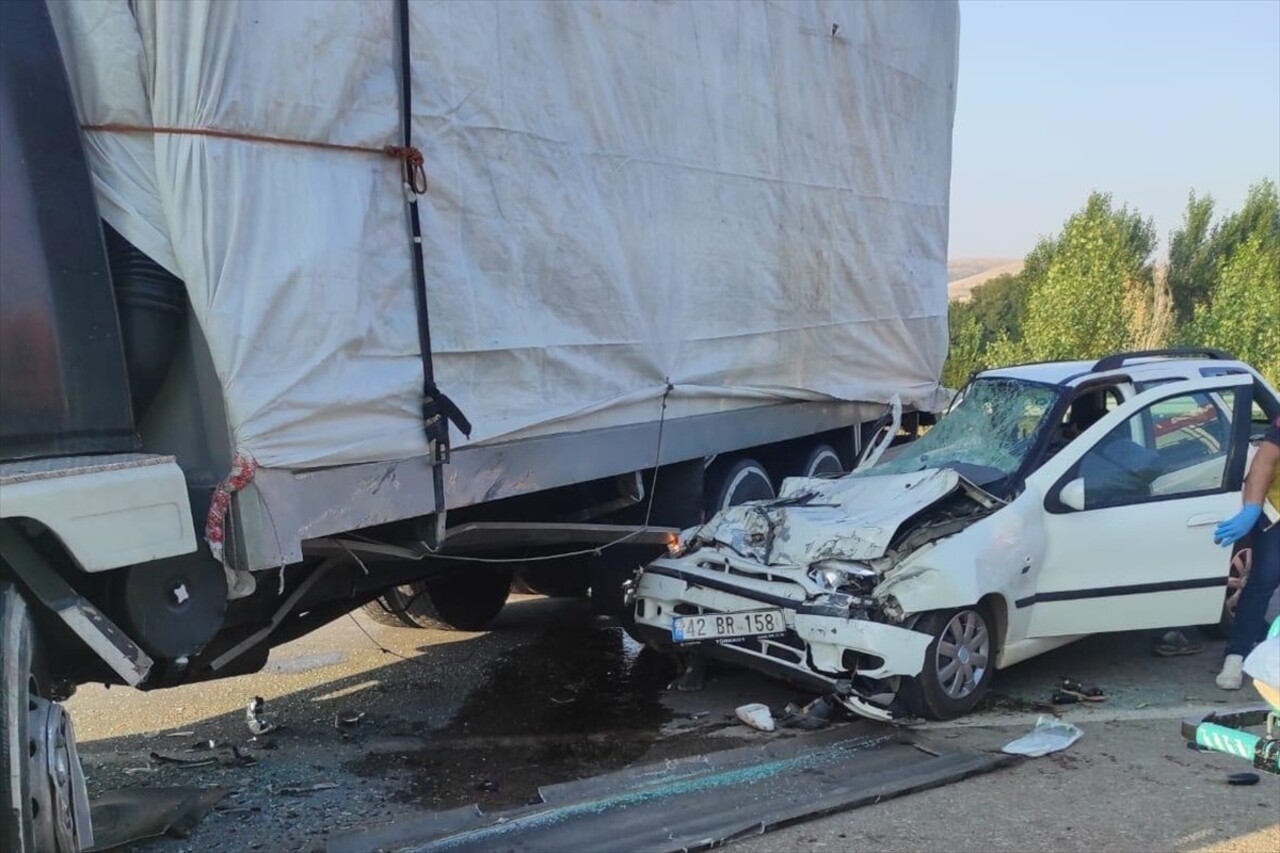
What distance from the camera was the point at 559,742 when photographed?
5.13m

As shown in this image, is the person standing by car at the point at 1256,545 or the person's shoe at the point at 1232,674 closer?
the person standing by car at the point at 1256,545

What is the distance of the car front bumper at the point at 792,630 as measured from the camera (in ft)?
15.5

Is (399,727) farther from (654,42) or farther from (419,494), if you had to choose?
(654,42)

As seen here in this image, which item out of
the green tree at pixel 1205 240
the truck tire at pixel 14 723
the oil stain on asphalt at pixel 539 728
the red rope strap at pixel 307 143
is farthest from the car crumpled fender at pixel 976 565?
the green tree at pixel 1205 240

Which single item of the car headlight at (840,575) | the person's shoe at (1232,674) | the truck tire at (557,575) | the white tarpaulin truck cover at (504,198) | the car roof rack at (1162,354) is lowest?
the person's shoe at (1232,674)

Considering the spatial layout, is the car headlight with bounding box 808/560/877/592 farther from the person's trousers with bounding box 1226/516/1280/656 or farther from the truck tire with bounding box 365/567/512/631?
the truck tire with bounding box 365/567/512/631

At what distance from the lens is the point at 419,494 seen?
158 inches

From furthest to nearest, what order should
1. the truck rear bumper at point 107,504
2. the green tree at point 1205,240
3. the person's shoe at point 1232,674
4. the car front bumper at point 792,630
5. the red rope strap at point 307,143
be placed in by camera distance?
the green tree at point 1205,240 < the person's shoe at point 1232,674 < the car front bumper at point 792,630 < the red rope strap at point 307,143 < the truck rear bumper at point 107,504

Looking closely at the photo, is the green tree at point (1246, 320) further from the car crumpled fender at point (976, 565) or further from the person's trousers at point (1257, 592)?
the car crumpled fender at point (976, 565)

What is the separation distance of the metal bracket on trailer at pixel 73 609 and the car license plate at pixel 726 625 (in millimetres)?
2525

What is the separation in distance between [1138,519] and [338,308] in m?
4.03

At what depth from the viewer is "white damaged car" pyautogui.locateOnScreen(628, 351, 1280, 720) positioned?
4848 millimetres

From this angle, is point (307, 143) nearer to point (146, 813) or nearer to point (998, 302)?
point (146, 813)

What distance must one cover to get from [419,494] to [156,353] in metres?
1.03
